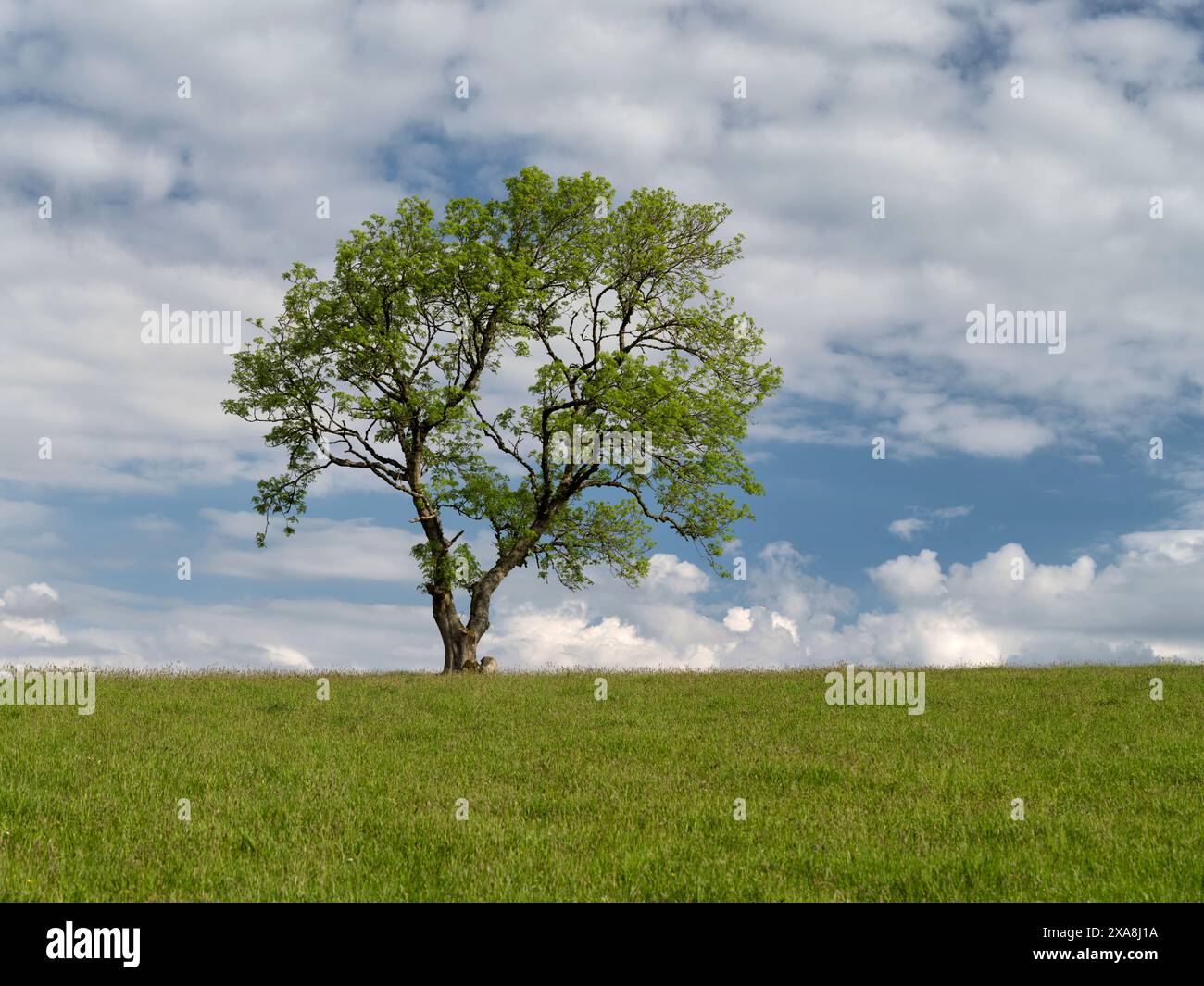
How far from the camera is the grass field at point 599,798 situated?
334 inches

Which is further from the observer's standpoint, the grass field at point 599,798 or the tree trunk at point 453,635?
the tree trunk at point 453,635

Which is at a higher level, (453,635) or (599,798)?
(453,635)

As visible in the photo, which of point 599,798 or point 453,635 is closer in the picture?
point 599,798

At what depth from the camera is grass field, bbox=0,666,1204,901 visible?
27.8 ft

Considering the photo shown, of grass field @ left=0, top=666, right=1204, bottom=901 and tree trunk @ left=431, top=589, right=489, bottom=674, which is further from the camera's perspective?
tree trunk @ left=431, top=589, right=489, bottom=674

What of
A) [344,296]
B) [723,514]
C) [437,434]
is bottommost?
[723,514]

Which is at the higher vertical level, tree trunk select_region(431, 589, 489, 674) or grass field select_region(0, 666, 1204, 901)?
tree trunk select_region(431, 589, 489, 674)

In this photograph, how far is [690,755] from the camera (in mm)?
14430

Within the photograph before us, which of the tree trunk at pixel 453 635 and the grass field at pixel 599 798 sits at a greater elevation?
the tree trunk at pixel 453 635

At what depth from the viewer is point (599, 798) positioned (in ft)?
37.9

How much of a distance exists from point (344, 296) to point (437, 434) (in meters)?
5.14
